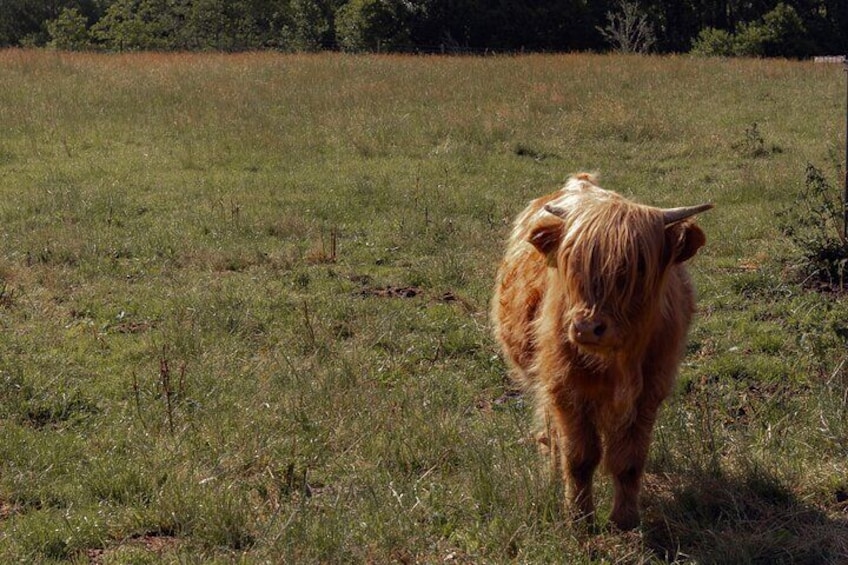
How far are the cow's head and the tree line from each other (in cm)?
3625

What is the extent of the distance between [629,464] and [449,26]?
4223 centimetres

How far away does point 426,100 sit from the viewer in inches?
698

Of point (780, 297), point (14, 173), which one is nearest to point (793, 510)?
point (780, 297)

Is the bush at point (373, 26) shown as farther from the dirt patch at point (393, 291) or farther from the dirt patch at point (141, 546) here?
the dirt patch at point (141, 546)

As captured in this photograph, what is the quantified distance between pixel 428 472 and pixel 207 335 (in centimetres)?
255

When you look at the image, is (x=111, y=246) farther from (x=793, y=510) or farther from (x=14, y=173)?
(x=793, y=510)

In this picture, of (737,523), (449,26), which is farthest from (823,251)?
(449,26)

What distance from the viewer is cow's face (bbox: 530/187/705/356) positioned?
372 cm

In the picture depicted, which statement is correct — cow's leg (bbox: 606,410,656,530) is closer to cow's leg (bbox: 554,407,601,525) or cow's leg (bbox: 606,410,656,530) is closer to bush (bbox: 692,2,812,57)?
cow's leg (bbox: 554,407,601,525)

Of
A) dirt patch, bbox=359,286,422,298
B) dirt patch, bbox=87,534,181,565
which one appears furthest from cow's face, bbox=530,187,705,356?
dirt patch, bbox=359,286,422,298

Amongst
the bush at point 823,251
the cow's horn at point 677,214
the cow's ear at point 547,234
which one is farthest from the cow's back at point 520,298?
the bush at point 823,251

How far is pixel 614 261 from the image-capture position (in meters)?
3.72

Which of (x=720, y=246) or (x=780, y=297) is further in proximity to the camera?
(x=720, y=246)

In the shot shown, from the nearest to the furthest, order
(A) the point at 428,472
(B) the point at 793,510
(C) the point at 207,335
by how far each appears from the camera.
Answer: (B) the point at 793,510, (A) the point at 428,472, (C) the point at 207,335
